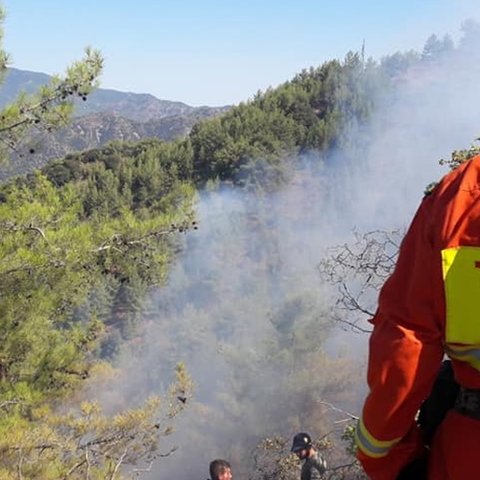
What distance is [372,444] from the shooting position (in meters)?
1.10

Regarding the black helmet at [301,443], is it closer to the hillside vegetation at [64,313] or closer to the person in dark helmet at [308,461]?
the person in dark helmet at [308,461]

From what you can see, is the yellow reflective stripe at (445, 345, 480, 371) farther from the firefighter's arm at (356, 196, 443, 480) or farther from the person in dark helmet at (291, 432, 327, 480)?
the person in dark helmet at (291, 432, 327, 480)

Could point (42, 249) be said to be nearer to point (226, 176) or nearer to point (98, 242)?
point (98, 242)

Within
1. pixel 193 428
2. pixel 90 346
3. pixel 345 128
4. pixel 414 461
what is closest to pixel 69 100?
pixel 90 346

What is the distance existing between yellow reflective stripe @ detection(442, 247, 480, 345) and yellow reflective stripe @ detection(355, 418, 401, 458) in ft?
0.74

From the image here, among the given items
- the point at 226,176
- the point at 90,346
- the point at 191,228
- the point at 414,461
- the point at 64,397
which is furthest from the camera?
the point at 226,176

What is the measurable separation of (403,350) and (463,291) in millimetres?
136

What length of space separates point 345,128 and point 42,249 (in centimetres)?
5385

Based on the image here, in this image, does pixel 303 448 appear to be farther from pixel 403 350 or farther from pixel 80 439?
pixel 403 350

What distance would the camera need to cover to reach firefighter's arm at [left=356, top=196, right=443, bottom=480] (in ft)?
3.42

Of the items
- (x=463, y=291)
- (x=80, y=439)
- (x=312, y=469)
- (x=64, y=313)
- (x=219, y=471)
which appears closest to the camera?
(x=463, y=291)

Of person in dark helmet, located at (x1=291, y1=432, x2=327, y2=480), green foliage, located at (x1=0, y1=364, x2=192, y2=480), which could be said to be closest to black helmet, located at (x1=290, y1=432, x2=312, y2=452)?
person in dark helmet, located at (x1=291, y1=432, x2=327, y2=480)

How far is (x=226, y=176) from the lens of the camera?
5206 centimetres

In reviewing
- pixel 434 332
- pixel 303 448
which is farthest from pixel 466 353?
pixel 303 448
